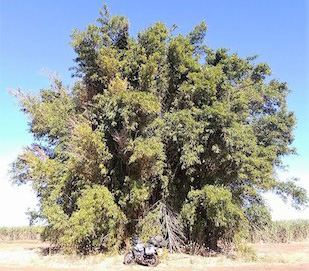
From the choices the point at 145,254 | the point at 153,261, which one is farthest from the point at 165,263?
the point at 145,254

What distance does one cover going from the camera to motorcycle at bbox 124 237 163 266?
35.4 ft

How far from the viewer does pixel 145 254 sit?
428 inches

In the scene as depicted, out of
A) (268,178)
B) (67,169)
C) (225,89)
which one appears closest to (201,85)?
(225,89)

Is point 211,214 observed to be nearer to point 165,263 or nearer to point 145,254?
point 165,263

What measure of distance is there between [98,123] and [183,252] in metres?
7.42

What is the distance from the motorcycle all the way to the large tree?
150 cm

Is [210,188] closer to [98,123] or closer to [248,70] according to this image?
[98,123]

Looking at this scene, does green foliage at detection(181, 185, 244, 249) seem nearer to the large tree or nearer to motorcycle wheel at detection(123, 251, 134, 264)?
the large tree

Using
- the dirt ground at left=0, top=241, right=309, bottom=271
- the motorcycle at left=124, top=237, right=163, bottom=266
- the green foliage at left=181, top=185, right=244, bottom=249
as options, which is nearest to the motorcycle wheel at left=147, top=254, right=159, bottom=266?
the motorcycle at left=124, top=237, right=163, bottom=266

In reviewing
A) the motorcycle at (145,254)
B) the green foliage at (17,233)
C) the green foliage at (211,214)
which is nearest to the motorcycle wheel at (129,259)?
the motorcycle at (145,254)

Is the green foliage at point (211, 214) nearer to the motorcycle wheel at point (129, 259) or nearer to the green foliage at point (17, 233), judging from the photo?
the motorcycle wheel at point (129, 259)

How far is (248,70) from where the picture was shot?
1755 cm

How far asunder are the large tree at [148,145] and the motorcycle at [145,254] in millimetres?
1503

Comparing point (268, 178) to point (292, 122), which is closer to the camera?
point (268, 178)
